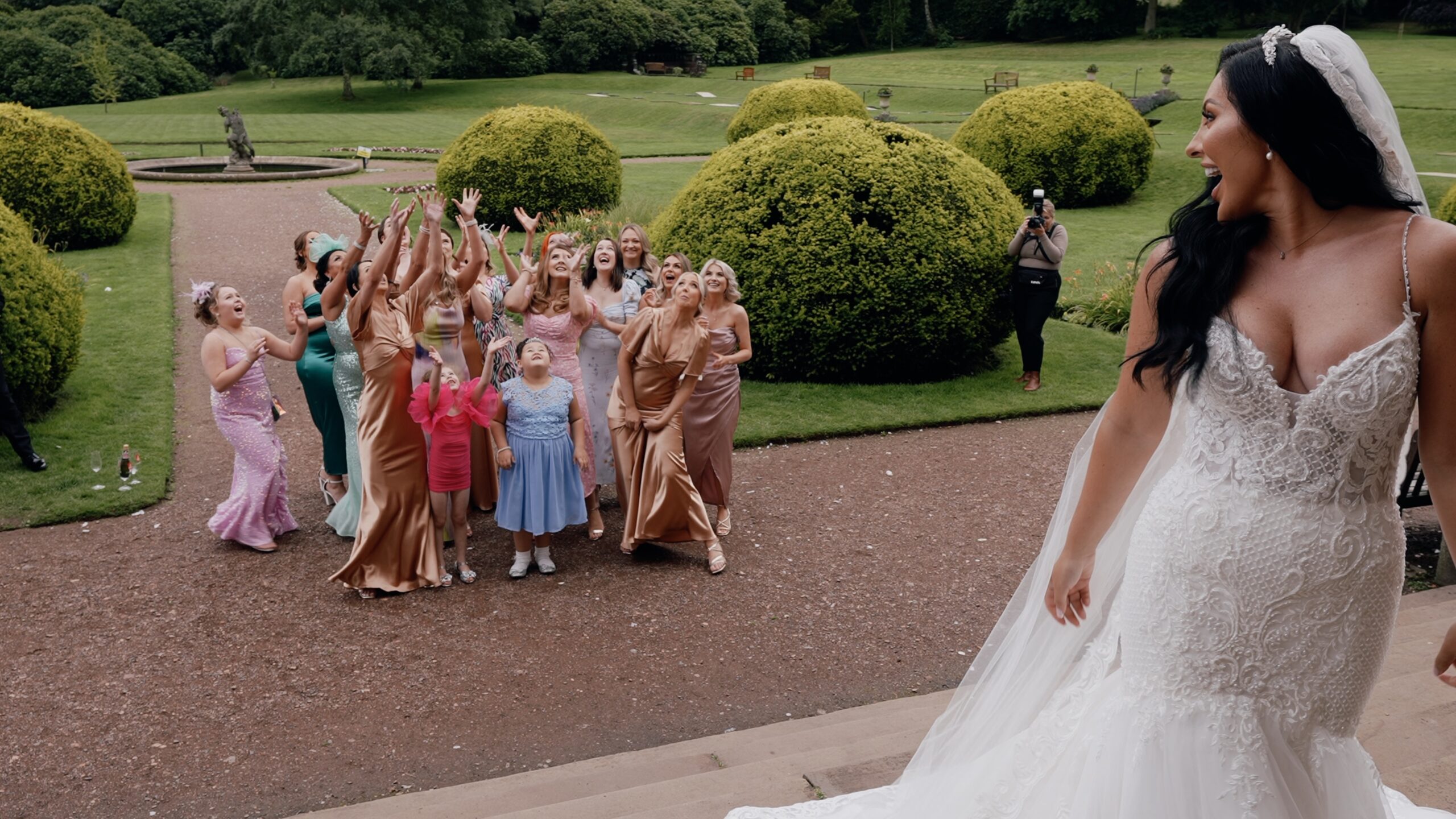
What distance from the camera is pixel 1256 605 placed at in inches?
105

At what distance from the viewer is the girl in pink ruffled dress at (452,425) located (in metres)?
6.64

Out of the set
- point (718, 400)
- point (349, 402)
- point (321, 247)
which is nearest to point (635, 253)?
point (718, 400)

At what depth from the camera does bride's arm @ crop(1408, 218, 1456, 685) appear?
95.6 inches

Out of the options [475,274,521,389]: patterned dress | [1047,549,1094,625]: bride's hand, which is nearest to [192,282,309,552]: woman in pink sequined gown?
[475,274,521,389]: patterned dress

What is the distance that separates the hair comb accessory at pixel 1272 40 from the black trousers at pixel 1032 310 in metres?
8.12

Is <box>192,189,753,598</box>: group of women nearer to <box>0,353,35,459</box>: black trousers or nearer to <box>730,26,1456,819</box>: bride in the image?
<box>0,353,35,459</box>: black trousers

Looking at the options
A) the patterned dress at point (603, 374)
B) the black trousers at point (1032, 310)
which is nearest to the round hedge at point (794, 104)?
the black trousers at point (1032, 310)

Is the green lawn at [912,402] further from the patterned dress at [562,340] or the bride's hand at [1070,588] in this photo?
the bride's hand at [1070,588]

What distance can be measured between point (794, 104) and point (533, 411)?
2169 cm

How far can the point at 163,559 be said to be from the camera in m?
7.16

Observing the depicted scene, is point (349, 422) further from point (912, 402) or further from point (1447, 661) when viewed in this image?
point (1447, 661)

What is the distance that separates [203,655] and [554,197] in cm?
1461

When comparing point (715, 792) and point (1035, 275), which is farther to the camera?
point (1035, 275)

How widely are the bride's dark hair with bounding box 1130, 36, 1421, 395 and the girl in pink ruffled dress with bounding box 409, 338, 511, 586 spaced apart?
4.63m
